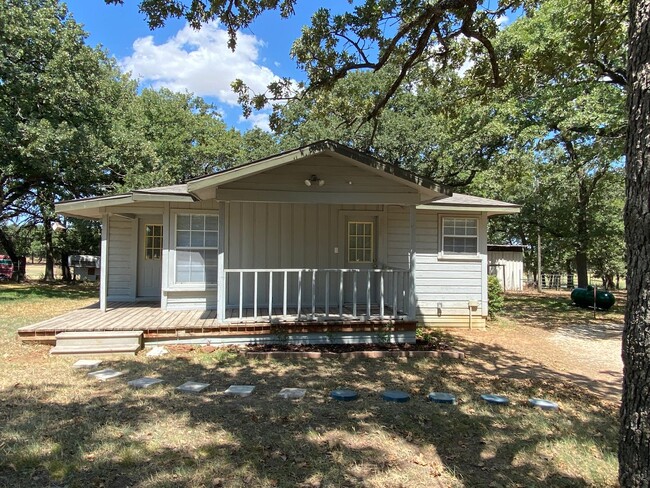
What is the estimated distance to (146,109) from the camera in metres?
21.8

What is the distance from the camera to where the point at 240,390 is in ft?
15.7

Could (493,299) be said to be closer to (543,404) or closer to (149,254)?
(543,404)

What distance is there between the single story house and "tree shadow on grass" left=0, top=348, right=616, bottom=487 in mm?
2413

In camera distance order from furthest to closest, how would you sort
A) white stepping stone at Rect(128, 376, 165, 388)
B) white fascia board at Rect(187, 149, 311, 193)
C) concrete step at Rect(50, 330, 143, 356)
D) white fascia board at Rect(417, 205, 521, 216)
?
white fascia board at Rect(417, 205, 521, 216)
white fascia board at Rect(187, 149, 311, 193)
concrete step at Rect(50, 330, 143, 356)
white stepping stone at Rect(128, 376, 165, 388)

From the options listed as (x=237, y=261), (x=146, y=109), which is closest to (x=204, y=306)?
(x=237, y=261)

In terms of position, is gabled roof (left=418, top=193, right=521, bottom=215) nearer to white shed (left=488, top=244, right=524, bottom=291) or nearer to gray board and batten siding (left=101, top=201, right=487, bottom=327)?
gray board and batten siding (left=101, top=201, right=487, bottom=327)

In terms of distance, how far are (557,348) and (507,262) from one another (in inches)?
546

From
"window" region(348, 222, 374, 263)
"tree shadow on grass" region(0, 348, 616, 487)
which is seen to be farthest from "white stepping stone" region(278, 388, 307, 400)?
"window" region(348, 222, 374, 263)

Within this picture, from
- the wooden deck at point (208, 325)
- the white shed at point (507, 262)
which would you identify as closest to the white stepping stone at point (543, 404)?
the wooden deck at point (208, 325)

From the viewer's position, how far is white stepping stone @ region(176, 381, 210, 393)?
474 centimetres

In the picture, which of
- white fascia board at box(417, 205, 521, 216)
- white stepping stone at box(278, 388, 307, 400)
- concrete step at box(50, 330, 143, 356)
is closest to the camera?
white stepping stone at box(278, 388, 307, 400)

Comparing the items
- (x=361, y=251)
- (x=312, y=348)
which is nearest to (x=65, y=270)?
(x=361, y=251)

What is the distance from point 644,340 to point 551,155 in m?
14.1

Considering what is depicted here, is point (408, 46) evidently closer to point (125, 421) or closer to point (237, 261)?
point (237, 261)
